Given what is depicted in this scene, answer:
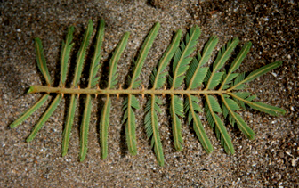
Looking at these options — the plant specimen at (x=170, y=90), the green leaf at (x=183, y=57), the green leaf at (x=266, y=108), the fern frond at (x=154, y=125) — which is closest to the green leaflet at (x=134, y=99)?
the plant specimen at (x=170, y=90)

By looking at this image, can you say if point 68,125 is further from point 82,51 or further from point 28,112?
point 82,51

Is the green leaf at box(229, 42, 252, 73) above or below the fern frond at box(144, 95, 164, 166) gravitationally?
above

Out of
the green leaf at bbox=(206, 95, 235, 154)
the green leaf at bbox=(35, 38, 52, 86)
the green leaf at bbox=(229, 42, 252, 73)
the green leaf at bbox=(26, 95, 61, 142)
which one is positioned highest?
the green leaf at bbox=(35, 38, 52, 86)

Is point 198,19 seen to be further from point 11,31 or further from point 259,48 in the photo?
point 11,31

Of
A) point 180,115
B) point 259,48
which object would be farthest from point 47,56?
point 259,48

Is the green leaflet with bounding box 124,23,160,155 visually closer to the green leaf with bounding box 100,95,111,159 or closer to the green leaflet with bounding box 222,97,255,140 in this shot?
the green leaf with bounding box 100,95,111,159

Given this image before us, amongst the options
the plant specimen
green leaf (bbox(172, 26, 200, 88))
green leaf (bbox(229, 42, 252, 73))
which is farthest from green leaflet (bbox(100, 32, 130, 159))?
green leaf (bbox(229, 42, 252, 73))
